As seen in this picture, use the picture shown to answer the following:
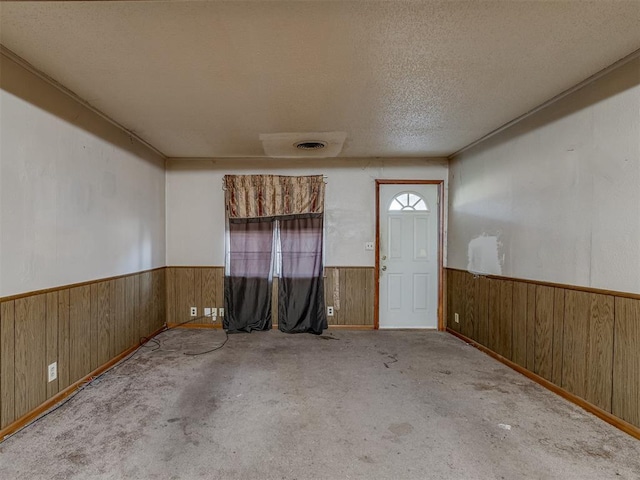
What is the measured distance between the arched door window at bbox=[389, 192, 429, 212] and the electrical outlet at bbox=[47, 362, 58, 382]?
12.4 feet

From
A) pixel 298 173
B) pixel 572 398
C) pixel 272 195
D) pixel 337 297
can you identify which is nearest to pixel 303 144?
pixel 298 173

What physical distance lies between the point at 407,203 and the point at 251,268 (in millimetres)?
2282

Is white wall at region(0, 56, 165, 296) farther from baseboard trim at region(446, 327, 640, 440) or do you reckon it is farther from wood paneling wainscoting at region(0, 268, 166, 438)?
baseboard trim at region(446, 327, 640, 440)

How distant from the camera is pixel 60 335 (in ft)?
7.96

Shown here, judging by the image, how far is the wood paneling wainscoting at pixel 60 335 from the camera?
6.57 feet

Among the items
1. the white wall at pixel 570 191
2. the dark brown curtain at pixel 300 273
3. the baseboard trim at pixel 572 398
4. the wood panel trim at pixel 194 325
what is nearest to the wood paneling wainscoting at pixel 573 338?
the baseboard trim at pixel 572 398

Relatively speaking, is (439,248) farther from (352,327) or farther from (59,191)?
(59,191)

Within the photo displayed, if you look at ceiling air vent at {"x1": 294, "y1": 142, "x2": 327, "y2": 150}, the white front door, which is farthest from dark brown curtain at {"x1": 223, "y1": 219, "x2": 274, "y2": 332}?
the white front door

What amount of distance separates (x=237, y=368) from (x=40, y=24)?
2.74 metres

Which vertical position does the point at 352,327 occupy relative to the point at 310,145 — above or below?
below

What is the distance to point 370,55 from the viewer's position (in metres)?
1.94

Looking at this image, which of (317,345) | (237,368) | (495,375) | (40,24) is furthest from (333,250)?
(40,24)

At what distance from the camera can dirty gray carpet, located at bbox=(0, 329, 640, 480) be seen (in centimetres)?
171

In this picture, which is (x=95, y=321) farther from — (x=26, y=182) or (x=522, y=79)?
(x=522, y=79)
